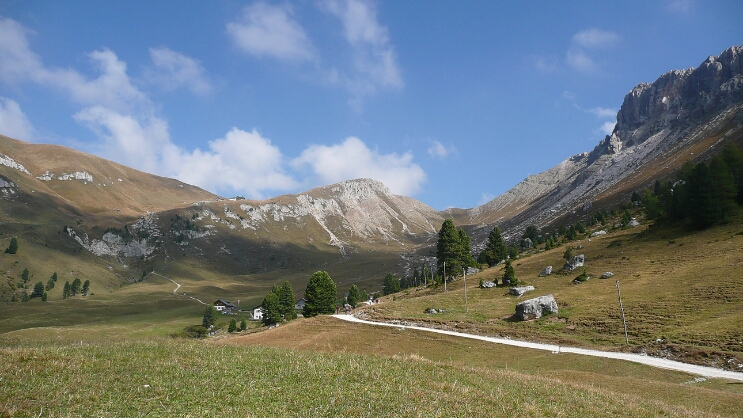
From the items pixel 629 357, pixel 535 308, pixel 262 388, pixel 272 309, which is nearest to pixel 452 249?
pixel 535 308

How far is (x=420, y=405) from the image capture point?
12.8 metres

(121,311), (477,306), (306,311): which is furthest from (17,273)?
(477,306)

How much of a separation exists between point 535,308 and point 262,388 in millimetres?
50984

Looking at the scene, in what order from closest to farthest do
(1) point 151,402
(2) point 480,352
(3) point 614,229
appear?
(1) point 151,402, (2) point 480,352, (3) point 614,229

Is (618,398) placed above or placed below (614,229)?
below

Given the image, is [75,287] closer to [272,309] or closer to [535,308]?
[272,309]

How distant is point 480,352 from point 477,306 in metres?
27.2

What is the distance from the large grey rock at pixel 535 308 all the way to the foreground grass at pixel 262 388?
125 feet

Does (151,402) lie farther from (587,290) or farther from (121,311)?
(121,311)

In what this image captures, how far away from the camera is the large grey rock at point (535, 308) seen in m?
55.3

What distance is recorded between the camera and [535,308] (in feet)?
182

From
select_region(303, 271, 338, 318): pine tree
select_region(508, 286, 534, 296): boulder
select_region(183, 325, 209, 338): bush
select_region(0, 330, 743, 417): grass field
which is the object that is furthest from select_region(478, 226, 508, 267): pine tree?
select_region(0, 330, 743, 417): grass field

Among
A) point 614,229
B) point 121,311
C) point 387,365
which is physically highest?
point 614,229

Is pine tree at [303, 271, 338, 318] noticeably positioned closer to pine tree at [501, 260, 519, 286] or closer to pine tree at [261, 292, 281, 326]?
pine tree at [261, 292, 281, 326]
